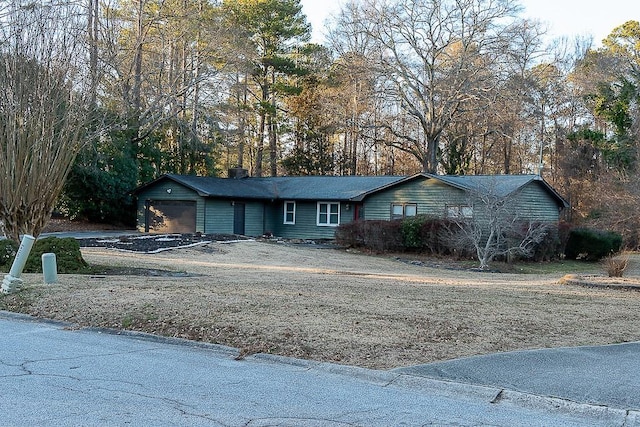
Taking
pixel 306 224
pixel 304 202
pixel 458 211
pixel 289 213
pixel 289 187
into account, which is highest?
pixel 289 187

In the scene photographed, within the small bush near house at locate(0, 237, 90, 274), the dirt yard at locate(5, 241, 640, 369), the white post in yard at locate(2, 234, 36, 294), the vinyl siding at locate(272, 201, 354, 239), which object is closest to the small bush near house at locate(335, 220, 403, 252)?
the vinyl siding at locate(272, 201, 354, 239)

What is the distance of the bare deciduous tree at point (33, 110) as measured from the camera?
58.7 feet

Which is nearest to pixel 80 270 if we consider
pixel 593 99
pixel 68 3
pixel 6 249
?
pixel 6 249

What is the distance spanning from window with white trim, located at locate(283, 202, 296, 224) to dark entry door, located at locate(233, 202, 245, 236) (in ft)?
8.77

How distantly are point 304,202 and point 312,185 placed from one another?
2080 mm

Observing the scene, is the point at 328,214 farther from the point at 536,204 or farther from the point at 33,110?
the point at 33,110

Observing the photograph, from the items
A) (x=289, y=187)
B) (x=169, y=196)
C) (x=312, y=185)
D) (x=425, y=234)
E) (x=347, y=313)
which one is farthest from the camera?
(x=289, y=187)

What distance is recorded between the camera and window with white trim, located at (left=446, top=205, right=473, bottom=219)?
29.9 meters

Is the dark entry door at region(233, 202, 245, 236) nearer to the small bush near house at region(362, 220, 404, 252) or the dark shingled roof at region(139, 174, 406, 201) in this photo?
the dark shingled roof at region(139, 174, 406, 201)

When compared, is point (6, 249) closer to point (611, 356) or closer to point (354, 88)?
point (611, 356)

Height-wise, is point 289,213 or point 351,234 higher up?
point 289,213

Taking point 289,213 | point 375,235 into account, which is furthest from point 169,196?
point 375,235

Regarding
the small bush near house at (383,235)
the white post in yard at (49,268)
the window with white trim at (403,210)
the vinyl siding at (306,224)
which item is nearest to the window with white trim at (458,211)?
the window with white trim at (403,210)

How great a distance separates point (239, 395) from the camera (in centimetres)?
650
